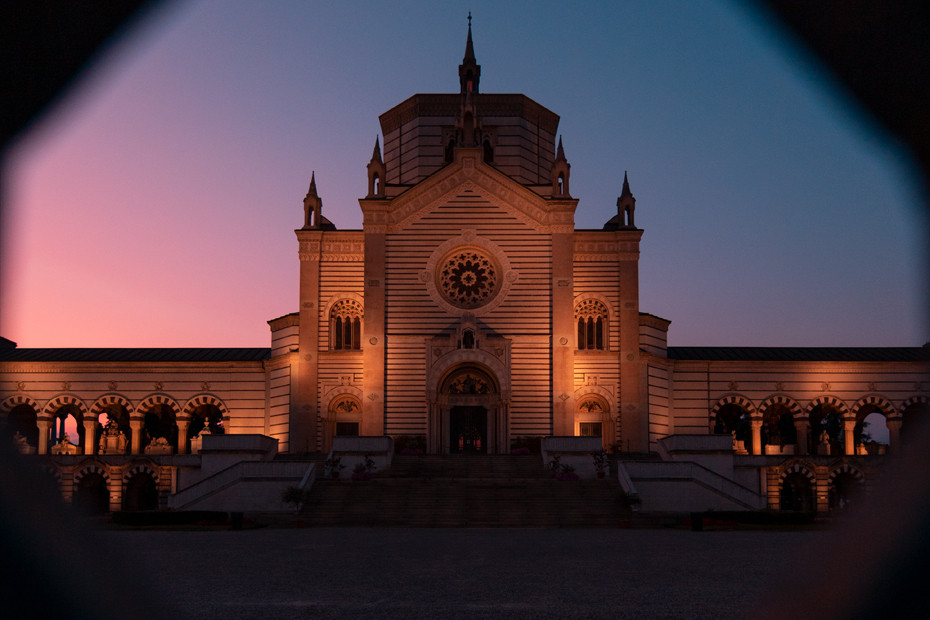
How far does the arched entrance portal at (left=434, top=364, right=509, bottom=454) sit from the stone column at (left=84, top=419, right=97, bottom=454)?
19.7 m

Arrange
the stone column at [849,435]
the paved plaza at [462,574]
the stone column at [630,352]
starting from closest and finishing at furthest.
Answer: the paved plaza at [462,574]
the stone column at [849,435]
the stone column at [630,352]

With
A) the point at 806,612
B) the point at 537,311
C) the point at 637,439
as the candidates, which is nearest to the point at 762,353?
the point at 637,439

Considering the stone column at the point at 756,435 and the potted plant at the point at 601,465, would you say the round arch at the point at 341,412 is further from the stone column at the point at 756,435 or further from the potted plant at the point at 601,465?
the stone column at the point at 756,435

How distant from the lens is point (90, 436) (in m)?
52.8

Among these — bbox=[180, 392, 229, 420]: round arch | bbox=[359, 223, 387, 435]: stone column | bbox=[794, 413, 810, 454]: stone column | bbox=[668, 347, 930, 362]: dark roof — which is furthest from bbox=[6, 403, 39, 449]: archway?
bbox=[794, 413, 810, 454]: stone column

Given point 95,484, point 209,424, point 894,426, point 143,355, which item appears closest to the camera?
point 95,484

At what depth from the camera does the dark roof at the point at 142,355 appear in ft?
178

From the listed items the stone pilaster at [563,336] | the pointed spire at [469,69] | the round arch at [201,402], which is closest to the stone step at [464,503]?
the stone pilaster at [563,336]

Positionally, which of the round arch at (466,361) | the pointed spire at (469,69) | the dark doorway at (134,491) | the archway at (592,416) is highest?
the pointed spire at (469,69)

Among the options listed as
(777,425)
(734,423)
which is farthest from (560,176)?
(734,423)

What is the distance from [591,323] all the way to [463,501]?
18505mm

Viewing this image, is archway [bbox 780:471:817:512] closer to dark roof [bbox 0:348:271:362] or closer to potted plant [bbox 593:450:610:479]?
potted plant [bbox 593:450:610:479]

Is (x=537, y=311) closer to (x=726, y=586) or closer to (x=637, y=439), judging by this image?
(x=637, y=439)

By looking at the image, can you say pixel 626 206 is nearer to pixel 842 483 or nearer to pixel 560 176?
pixel 560 176
